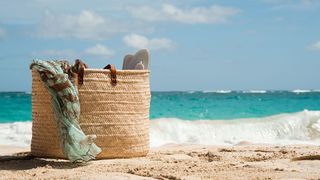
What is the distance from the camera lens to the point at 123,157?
4.40 metres

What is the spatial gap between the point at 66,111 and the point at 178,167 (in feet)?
2.96

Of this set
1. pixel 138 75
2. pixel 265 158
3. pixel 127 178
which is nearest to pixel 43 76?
pixel 138 75

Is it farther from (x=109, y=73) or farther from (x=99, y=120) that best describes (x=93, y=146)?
(x=109, y=73)

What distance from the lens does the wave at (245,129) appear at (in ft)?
27.2

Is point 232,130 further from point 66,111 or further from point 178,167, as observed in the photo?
point 66,111

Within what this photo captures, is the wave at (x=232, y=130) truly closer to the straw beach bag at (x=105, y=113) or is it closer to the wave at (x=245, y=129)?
the wave at (x=245, y=129)

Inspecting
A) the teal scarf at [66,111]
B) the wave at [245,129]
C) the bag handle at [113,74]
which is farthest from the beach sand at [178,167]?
the wave at [245,129]

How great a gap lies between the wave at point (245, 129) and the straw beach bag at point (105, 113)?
11.2 ft

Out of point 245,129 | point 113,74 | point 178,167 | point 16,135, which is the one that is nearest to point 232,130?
point 245,129

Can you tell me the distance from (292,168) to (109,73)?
61.0 inches

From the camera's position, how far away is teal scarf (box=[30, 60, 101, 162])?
392 cm

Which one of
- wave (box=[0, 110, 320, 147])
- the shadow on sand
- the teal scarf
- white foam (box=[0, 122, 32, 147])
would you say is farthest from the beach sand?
wave (box=[0, 110, 320, 147])

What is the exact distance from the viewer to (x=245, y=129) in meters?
9.23

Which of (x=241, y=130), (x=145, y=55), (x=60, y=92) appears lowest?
(x=241, y=130)
